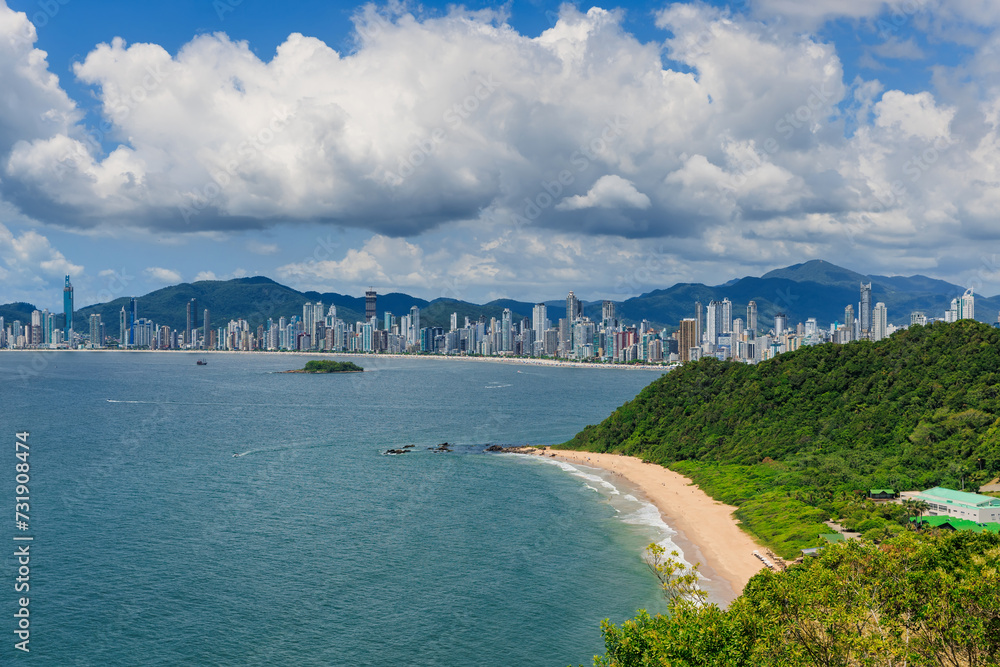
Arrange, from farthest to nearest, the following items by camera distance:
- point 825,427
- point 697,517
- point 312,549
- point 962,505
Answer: point 825,427 < point 697,517 < point 312,549 < point 962,505

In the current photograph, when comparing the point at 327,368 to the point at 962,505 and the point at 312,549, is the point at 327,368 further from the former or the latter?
the point at 962,505

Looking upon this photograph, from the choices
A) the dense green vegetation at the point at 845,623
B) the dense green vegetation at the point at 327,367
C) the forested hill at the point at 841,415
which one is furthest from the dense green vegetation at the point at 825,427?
the dense green vegetation at the point at 327,367

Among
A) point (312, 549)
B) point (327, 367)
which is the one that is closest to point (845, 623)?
point (312, 549)

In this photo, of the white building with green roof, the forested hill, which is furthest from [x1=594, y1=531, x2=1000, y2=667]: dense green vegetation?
the forested hill

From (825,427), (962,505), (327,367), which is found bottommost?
(962,505)

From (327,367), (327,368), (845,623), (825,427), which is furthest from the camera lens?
(327,367)

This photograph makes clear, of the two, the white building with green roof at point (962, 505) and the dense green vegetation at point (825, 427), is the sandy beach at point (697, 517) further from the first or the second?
the white building with green roof at point (962, 505)

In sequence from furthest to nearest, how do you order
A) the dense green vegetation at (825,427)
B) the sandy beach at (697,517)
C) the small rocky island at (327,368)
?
the small rocky island at (327,368) → the dense green vegetation at (825,427) → the sandy beach at (697,517)

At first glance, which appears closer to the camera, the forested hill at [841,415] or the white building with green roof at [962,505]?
the white building with green roof at [962,505]
